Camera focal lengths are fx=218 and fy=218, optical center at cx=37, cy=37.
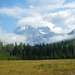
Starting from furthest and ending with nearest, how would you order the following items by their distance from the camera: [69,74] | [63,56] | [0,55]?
[63,56], [0,55], [69,74]

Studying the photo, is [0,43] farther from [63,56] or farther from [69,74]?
[69,74]

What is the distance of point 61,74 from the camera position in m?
38.8

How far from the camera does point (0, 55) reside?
147250 millimetres

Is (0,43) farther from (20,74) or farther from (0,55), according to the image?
(20,74)

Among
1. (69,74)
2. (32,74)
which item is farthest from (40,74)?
(69,74)

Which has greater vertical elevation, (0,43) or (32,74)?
(0,43)

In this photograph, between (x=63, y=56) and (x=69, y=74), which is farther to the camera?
(x=63, y=56)

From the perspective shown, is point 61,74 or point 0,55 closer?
point 61,74

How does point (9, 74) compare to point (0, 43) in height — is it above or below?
below

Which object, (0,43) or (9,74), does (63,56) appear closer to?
(0,43)

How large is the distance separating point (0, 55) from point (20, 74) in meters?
110

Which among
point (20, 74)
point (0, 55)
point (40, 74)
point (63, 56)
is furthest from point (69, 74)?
point (63, 56)

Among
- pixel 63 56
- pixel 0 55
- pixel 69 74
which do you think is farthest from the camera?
pixel 63 56

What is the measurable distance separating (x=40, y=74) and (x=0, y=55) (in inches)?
4378
